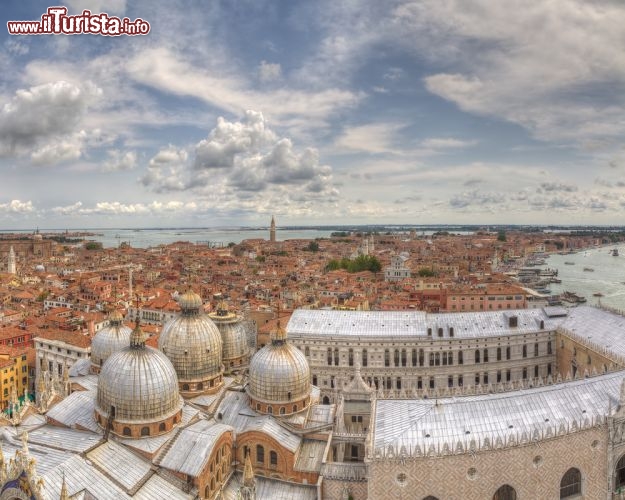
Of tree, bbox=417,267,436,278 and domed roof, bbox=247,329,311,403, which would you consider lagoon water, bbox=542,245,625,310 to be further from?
domed roof, bbox=247,329,311,403

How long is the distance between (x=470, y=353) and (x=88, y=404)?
1946 centimetres

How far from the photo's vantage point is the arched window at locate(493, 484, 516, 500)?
14258 mm

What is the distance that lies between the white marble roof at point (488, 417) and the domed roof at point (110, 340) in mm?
11448

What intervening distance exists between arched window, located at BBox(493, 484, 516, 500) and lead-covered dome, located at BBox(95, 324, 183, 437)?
10150 millimetres

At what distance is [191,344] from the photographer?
18828 mm

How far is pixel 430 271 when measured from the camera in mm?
74875

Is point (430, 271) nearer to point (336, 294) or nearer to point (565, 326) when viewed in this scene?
point (336, 294)

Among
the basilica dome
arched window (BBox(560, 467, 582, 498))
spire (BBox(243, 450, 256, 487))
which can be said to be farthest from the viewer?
the basilica dome

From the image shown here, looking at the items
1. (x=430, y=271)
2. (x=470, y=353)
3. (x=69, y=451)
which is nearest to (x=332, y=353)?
(x=470, y=353)

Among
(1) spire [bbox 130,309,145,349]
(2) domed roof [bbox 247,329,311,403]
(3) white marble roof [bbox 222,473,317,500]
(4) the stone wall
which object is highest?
(1) spire [bbox 130,309,145,349]

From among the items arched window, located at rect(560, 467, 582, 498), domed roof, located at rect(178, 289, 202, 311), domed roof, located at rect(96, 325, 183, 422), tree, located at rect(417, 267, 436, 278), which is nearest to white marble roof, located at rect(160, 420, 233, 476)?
domed roof, located at rect(96, 325, 183, 422)

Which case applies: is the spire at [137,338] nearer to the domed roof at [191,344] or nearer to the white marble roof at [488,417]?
the domed roof at [191,344]

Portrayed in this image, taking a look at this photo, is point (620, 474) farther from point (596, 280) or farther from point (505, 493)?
point (596, 280)

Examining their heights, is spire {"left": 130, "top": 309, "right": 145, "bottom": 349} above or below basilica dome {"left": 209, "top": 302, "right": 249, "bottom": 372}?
above
